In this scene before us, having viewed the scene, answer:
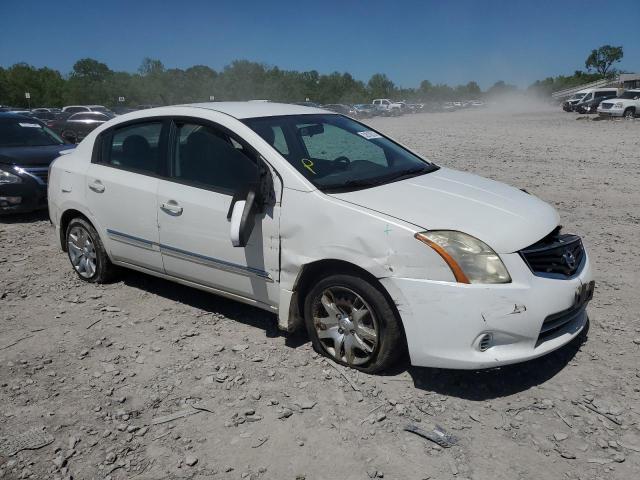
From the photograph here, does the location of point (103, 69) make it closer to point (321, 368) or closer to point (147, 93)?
point (147, 93)

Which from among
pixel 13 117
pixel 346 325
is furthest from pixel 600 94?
pixel 346 325

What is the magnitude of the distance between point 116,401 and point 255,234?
1338mm

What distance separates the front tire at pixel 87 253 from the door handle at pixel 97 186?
39cm

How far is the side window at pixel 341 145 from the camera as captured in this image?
4316 mm

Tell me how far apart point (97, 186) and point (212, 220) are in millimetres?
1484

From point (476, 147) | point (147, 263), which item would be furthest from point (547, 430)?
point (476, 147)

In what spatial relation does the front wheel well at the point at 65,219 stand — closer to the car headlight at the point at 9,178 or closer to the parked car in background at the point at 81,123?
the car headlight at the point at 9,178

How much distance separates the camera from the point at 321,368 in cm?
367

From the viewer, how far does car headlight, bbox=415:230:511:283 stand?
308 centimetres

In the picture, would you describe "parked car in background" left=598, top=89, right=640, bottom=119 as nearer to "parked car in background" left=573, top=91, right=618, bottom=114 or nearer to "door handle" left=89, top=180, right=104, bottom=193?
"parked car in background" left=573, top=91, right=618, bottom=114

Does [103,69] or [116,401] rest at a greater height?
[103,69]

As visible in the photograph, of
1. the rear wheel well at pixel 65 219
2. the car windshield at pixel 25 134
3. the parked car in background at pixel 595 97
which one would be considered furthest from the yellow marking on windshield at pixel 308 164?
the parked car in background at pixel 595 97

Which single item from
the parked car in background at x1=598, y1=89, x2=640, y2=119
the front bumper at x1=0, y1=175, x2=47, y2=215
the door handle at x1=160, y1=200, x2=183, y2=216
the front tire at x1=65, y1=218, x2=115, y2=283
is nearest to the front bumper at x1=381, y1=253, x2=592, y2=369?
the door handle at x1=160, y1=200, x2=183, y2=216

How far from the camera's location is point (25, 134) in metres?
8.89
